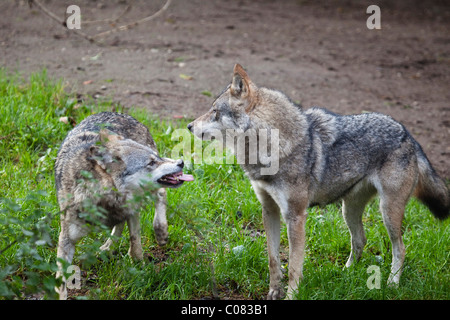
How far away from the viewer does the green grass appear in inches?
158

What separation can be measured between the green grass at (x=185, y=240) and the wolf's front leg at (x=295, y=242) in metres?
0.12

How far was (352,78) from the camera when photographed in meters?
9.52

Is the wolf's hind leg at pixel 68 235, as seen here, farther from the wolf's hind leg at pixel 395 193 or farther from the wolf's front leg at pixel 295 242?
the wolf's hind leg at pixel 395 193

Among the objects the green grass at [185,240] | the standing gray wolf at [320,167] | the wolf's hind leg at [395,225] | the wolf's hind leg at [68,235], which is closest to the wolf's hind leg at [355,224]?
the standing gray wolf at [320,167]

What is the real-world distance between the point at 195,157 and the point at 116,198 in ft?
7.59

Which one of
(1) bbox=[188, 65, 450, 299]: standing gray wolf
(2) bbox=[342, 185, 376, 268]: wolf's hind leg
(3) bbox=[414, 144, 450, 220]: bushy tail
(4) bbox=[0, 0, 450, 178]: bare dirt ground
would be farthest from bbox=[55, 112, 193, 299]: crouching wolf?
(4) bbox=[0, 0, 450, 178]: bare dirt ground

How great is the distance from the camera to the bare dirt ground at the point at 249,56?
802 cm

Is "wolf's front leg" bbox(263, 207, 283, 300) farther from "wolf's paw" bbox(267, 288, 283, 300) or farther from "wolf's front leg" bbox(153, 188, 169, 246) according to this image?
"wolf's front leg" bbox(153, 188, 169, 246)

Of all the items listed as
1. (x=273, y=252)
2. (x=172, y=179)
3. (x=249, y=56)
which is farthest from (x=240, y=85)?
(x=249, y=56)

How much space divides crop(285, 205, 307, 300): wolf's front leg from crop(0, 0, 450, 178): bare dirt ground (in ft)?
10.6

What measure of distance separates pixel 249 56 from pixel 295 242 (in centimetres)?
608

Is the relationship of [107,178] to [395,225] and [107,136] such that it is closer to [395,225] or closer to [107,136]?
[107,136]

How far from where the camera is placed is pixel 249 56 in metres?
9.80

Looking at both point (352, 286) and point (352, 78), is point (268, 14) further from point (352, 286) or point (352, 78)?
point (352, 286)
